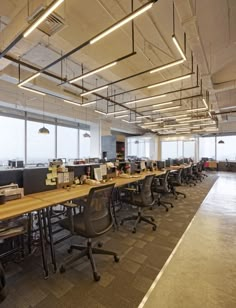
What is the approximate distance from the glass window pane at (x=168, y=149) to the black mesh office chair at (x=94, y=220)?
14156 mm

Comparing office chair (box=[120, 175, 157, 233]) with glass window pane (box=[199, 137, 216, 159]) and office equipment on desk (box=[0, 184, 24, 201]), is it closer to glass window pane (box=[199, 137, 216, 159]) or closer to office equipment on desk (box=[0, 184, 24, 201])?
office equipment on desk (box=[0, 184, 24, 201])

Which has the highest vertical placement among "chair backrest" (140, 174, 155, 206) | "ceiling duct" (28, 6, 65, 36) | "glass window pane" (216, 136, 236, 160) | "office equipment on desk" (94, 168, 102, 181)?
"ceiling duct" (28, 6, 65, 36)

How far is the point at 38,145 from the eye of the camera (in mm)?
8188

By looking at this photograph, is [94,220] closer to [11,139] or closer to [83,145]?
[11,139]

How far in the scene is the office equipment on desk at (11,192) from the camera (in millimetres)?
2142

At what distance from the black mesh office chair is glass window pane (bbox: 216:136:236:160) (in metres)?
14.6

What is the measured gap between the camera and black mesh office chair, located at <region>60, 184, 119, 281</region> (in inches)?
74.5

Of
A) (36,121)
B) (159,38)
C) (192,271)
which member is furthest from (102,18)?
(36,121)

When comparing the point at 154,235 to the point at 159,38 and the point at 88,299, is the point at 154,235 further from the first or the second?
the point at 159,38

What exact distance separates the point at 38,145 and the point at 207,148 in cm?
1331

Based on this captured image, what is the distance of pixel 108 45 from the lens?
385cm

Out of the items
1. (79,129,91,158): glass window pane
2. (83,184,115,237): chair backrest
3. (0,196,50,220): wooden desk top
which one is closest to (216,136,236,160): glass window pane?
(79,129,91,158): glass window pane

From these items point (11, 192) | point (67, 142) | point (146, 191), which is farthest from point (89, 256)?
point (67, 142)

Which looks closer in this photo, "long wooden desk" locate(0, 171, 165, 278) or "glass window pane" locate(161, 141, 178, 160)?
"long wooden desk" locate(0, 171, 165, 278)
